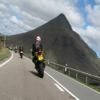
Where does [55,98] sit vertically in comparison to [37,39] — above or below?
below

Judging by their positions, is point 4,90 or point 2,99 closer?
point 2,99

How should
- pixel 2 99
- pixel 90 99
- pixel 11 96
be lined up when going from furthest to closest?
pixel 90 99 < pixel 11 96 < pixel 2 99

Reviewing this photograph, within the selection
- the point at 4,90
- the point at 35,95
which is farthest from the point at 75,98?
the point at 4,90

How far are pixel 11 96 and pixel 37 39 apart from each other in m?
9.52

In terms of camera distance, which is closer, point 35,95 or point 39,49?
point 35,95

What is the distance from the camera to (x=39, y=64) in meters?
19.6

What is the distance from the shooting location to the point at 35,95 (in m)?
11.8

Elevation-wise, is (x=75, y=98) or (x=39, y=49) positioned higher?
(x=39, y=49)

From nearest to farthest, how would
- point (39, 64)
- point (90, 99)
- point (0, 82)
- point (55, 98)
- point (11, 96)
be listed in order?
point (11, 96) < point (55, 98) < point (90, 99) < point (0, 82) < point (39, 64)

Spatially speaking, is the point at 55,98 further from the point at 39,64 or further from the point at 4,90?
the point at 39,64

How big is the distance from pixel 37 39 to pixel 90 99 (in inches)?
324

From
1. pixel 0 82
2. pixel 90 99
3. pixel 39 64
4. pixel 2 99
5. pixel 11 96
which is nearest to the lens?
pixel 2 99

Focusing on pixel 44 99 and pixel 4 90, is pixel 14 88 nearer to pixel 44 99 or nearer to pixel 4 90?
pixel 4 90

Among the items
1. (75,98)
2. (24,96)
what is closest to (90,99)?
(75,98)
